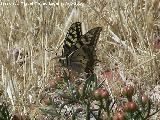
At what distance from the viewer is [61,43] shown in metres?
3.40

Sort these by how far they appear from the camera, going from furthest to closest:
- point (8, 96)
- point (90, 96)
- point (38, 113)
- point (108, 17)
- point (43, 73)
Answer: point (108, 17) → point (43, 73) → point (8, 96) → point (38, 113) → point (90, 96)

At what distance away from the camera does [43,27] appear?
10.9 feet

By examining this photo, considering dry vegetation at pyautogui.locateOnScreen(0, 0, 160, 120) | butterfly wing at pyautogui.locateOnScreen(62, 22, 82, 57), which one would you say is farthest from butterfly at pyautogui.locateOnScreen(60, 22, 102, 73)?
dry vegetation at pyautogui.locateOnScreen(0, 0, 160, 120)

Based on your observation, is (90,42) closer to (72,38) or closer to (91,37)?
(91,37)

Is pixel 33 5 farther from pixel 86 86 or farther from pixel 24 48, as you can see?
pixel 86 86

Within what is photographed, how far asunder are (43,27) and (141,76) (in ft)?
A: 2.72

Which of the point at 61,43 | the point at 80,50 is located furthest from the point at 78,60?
the point at 61,43

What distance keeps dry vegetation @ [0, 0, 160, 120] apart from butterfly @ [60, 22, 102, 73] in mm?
237

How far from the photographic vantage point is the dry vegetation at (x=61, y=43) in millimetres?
2871

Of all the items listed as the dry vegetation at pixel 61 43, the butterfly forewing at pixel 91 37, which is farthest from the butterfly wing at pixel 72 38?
the dry vegetation at pixel 61 43

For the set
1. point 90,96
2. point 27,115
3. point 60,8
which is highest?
point 60,8

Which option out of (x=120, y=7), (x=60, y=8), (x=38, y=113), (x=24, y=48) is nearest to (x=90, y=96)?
(x=38, y=113)

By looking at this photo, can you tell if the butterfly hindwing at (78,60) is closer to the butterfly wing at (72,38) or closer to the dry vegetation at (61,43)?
the butterfly wing at (72,38)

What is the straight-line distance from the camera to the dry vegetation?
9.42 ft
